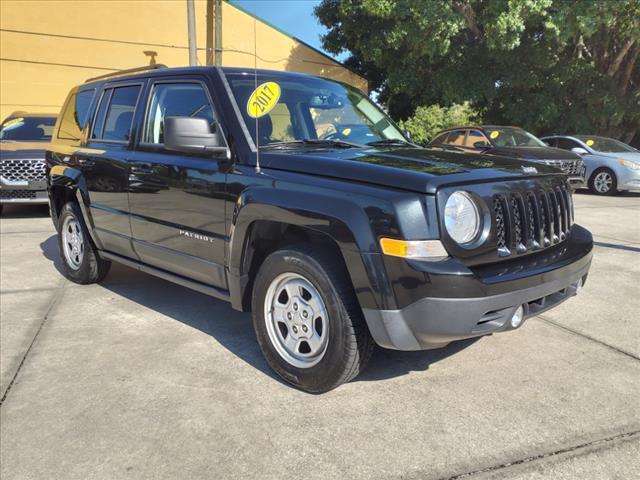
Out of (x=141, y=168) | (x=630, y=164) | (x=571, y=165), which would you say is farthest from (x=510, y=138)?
(x=141, y=168)

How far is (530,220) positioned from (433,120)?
13.8m

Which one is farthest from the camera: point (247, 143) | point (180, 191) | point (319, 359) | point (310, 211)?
point (180, 191)

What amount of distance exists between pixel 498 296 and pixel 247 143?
1.68 metres

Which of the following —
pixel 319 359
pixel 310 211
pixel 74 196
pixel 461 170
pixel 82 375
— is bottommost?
pixel 82 375

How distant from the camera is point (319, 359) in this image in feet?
9.55

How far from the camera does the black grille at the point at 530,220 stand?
8.92 ft

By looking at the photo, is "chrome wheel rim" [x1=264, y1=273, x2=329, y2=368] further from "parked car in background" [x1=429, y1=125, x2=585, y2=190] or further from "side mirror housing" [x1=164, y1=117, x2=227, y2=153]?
"parked car in background" [x1=429, y1=125, x2=585, y2=190]

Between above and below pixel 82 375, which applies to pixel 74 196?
above

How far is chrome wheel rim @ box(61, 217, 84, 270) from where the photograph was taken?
16.7 feet

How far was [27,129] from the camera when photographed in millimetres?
10391

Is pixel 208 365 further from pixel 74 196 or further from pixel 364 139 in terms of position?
pixel 74 196

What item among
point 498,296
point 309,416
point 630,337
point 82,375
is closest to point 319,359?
point 309,416

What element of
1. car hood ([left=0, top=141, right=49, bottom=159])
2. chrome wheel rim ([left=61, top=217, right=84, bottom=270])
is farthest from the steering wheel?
car hood ([left=0, top=141, right=49, bottom=159])

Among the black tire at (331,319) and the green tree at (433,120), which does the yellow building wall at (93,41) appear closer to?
the green tree at (433,120)
